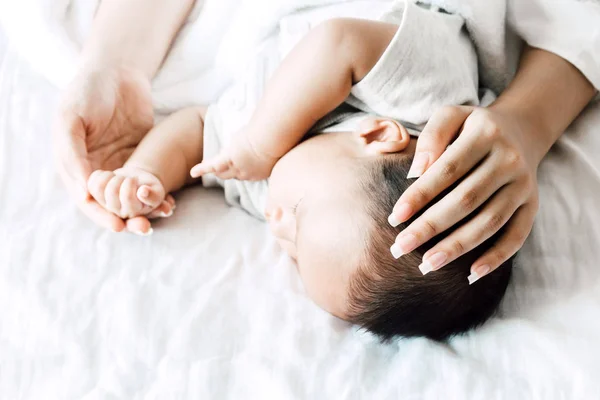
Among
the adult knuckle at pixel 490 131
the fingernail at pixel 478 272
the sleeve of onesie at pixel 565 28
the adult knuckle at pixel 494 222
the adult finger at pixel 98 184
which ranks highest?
the sleeve of onesie at pixel 565 28

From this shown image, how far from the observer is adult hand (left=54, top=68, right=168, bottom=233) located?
82 cm

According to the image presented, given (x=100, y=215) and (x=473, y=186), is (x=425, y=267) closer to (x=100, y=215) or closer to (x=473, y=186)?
(x=473, y=186)

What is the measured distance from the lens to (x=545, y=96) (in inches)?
31.5

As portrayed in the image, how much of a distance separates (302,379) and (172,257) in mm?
255

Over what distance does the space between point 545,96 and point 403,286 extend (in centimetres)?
36

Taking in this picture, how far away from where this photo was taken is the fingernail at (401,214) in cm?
59

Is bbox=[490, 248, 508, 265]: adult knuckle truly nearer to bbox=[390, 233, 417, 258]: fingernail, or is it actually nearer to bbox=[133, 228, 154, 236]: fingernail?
bbox=[390, 233, 417, 258]: fingernail

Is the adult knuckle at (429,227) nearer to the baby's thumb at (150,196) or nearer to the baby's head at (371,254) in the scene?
the baby's head at (371,254)

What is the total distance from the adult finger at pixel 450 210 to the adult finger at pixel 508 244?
0.06 metres

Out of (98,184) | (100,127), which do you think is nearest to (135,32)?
(100,127)

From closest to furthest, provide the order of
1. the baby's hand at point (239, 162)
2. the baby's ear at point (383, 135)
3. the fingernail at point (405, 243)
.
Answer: the fingernail at point (405, 243) → the baby's ear at point (383, 135) → the baby's hand at point (239, 162)

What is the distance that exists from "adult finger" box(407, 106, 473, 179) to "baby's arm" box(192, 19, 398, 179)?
0.48 feet

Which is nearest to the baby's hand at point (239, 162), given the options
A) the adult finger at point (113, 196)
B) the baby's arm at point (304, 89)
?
the baby's arm at point (304, 89)

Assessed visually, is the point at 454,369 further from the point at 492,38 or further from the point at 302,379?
the point at 492,38
